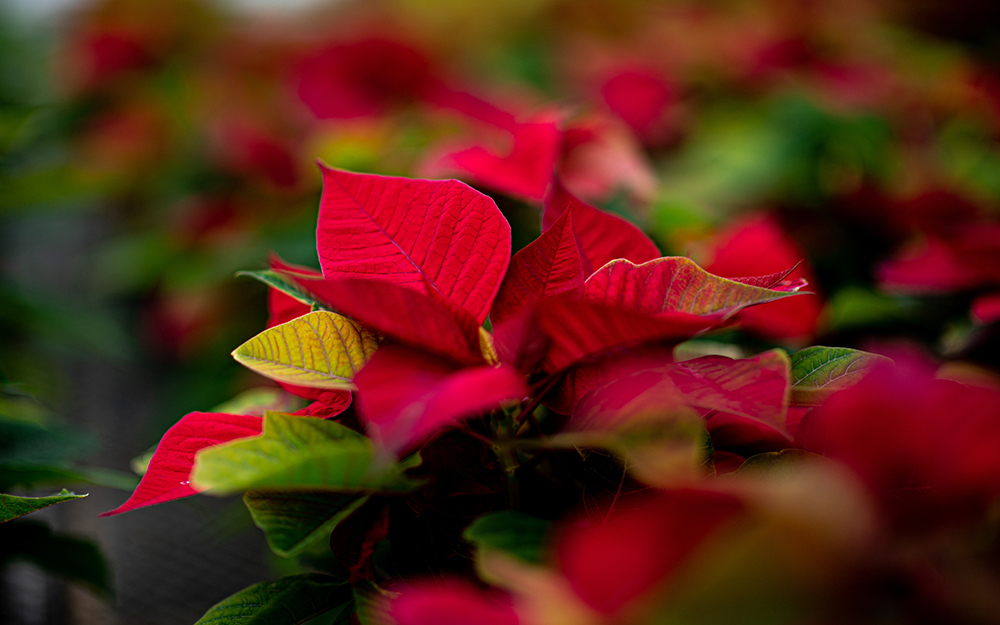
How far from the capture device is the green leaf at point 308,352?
284mm

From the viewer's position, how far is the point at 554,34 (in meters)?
1.70

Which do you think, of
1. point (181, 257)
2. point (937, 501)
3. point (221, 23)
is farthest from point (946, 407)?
point (221, 23)

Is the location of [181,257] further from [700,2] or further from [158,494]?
[700,2]

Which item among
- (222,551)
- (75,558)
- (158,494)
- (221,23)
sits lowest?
(222,551)

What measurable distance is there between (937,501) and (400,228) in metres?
0.23

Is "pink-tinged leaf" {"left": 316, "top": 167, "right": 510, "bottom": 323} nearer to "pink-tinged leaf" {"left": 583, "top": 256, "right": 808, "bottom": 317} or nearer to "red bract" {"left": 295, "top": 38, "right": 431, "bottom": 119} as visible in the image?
"pink-tinged leaf" {"left": 583, "top": 256, "right": 808, "bottom": 317}

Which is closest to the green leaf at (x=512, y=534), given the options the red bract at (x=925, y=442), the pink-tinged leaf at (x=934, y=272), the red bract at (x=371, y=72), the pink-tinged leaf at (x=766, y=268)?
the red bract at (x=925, y=442)

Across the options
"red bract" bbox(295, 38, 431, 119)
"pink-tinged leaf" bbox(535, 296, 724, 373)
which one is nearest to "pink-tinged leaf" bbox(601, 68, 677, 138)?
"red bract" bbox(295, 38, 431, 119)

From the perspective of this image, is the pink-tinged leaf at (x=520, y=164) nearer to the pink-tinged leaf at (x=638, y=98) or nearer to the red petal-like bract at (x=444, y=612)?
the red petal-like bract at (x=444, y=612)

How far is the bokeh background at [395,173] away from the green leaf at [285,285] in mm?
184

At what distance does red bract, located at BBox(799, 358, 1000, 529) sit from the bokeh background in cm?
20

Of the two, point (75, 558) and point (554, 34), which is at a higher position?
point (554, 34)

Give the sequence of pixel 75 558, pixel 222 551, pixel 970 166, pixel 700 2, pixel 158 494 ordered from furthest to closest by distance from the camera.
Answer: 1. pixel 700 2
2. pixel 970 166
3. pixel 222 551
4. pixel 75 558
5. pixel 158 494

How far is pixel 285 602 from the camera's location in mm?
324
